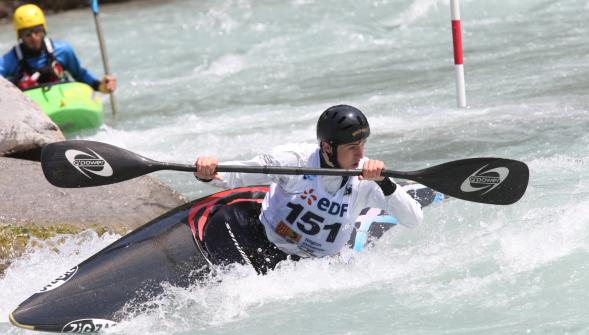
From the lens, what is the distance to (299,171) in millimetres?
4574

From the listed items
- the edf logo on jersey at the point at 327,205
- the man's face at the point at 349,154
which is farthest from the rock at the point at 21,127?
the man's face at the point at 349,154

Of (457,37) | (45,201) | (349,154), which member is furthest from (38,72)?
(349,154)

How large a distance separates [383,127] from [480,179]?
3588 millimetres

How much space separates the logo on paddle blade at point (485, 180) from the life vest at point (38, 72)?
539cm

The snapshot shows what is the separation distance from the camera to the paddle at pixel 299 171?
4754 millimetres

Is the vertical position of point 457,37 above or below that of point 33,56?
above

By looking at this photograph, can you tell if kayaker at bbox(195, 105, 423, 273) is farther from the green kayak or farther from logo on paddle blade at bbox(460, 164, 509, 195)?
the green kayak

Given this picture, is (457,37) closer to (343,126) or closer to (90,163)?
(343,126)

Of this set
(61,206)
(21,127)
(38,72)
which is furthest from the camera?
(38,72)

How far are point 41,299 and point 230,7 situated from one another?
11647 mm

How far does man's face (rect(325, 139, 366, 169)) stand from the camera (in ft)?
15.1

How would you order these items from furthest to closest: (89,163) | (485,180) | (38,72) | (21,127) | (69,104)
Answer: (38,72) → (69,104) → (21,127) → (89,163) → (485,180)

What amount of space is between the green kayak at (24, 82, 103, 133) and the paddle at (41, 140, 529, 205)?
3.89 m

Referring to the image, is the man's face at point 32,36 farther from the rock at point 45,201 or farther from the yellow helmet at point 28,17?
the rock at point 45,201
